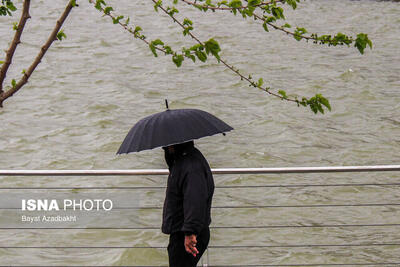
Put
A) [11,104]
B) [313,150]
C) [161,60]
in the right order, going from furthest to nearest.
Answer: [161,60], [11,104], [313,150]

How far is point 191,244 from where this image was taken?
11.6 feet

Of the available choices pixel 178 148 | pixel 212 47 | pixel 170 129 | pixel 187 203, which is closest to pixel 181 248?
pixel 187 203

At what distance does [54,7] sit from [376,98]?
16773 millimetres

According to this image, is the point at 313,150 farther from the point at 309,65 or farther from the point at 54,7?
the point at 54,7

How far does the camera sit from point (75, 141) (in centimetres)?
1532

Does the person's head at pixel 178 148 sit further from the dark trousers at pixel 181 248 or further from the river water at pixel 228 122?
the river water at pixel 228 122

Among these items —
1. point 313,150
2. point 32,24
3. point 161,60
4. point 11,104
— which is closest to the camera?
point 313,150

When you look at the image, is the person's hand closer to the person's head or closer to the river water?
the person's head

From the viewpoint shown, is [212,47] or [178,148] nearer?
[212,47]

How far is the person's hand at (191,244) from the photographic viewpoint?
3500 millimetres

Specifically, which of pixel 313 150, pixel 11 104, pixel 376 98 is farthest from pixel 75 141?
pixel 376 98

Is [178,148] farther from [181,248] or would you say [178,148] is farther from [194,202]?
[181,248]

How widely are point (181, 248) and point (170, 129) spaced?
70 cm

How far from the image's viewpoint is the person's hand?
350cm
